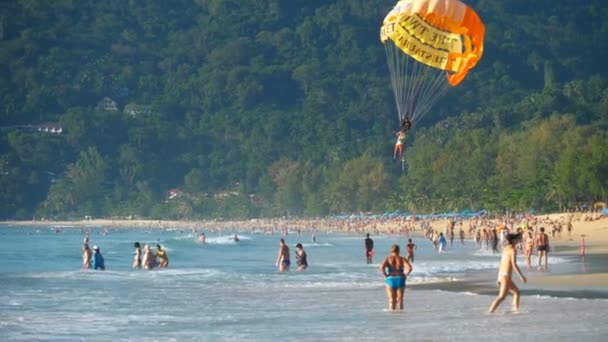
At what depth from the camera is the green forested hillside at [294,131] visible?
109 meters

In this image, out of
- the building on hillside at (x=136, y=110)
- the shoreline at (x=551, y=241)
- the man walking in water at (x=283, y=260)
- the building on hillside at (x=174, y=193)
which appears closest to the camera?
the shoreline at (x=551, y=241)

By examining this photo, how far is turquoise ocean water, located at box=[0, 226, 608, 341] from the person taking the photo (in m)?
18.5

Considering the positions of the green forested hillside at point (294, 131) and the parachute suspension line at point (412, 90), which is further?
the green forested hillside at point (294, 131)

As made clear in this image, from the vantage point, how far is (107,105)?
19150cm

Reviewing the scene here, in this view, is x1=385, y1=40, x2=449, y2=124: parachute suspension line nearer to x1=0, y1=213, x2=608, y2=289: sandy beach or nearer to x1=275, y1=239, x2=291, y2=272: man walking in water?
x1=275, y1=239, x2=291, y2=272: man walking in water

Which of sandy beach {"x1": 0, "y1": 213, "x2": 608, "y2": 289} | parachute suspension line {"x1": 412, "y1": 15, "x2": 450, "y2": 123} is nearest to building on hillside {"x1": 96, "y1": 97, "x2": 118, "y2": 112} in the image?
sandy beach {"x1": 0, "y1": 213, "x2": 608, "y2": 289}

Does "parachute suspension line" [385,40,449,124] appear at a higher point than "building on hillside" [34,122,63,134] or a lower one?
lower

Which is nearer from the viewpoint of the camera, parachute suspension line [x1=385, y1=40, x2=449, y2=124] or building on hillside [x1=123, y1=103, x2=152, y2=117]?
parachute suspension line [x1=385, y1=40, x2=449, y2=124]

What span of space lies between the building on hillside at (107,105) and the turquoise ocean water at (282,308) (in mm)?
158341

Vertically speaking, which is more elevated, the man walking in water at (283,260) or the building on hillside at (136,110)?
the building on hillside at (136,110)

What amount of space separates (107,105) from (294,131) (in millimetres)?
38356

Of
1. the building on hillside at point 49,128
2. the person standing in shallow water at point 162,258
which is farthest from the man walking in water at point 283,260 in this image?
the building on hillside at point 49,128

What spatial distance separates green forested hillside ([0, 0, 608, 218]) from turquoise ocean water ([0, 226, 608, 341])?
198ft

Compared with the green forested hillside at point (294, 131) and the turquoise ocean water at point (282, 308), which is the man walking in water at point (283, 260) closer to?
the turquoise ocean water at point (282, 308)
